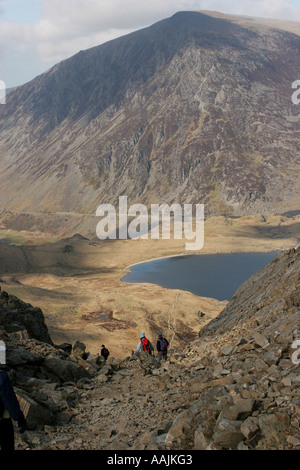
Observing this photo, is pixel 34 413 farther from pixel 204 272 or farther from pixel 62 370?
pixel 204 272

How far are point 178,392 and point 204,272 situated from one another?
9399 cm

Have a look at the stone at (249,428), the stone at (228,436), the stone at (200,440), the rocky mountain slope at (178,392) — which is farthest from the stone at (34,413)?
the stone at (249,428)

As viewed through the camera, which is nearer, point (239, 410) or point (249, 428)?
point (249, 428)

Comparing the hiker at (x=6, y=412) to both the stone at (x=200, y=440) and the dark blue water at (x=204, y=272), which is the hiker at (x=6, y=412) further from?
the dark blue water at (x=204, y=272)

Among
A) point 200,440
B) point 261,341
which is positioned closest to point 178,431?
point 200,440

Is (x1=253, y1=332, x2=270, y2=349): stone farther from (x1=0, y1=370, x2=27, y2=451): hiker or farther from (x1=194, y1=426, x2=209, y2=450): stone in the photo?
(x1=0, y1=370, x2=27, y2=451): hiker

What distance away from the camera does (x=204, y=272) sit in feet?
351

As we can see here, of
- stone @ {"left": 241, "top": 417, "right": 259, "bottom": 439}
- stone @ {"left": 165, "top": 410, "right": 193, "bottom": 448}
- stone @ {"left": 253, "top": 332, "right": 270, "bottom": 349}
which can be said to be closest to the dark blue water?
stone @ {"left": 253, "top": 332, "right": 270, "bottom": 349}

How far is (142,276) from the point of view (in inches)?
4146

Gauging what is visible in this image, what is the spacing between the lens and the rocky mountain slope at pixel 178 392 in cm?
933

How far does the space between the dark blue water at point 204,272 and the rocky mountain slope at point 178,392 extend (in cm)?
6455

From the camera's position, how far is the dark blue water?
91.1 meters

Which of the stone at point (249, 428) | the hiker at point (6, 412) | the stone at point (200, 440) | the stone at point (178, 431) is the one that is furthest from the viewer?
the stone at point (178, 431)
